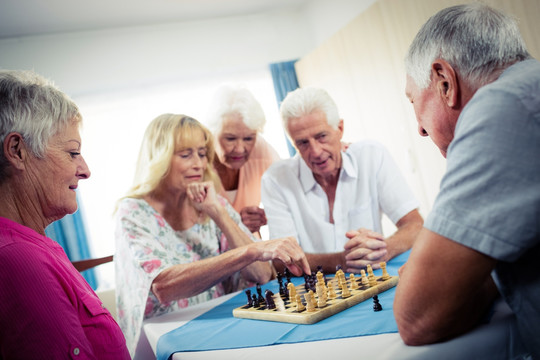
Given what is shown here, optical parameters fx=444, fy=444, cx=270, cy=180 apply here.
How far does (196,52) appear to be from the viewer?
6867mm

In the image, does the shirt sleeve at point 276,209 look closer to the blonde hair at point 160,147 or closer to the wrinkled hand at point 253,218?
the wrinkled hand at point 253,218

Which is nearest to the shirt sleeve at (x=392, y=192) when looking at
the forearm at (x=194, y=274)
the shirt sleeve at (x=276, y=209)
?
the shirt sleeve at (x=276, y=209)

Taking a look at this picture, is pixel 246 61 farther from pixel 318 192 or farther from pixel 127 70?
pixel 318 192

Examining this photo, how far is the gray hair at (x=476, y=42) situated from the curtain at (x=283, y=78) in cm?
609

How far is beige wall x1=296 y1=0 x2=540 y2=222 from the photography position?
183 inches

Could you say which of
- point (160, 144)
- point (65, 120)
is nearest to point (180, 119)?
point (160, 144)

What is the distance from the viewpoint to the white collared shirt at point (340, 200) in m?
2.80

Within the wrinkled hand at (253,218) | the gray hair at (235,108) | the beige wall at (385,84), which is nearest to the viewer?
the wrinkled hand at (253,218)

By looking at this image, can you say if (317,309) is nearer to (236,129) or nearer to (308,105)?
(308,105)

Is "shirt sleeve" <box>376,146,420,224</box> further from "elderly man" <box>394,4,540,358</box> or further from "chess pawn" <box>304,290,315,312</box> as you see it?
"elderly man" <box>394,4,540,358</box>

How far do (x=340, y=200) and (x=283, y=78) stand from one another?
479 centimetres

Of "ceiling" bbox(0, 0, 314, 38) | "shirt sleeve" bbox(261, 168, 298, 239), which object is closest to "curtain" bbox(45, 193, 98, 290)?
"ceiling" bbox(0, 0, 314, 38)

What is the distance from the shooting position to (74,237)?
19.5ft

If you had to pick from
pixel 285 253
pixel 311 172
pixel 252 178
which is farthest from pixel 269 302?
pixel 252 178
